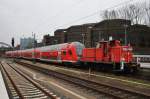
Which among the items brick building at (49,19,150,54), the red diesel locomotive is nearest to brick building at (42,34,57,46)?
brick building at (49,19,150,54)

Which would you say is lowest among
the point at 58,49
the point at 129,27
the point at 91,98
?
the point at 91,98

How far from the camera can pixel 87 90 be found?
1658 cm

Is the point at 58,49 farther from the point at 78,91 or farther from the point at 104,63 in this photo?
the point at 78,91

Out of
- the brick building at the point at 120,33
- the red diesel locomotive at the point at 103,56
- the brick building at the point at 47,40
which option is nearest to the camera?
the red diesel locomotive at the point at 103,56

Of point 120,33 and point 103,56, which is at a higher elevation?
point 120,33

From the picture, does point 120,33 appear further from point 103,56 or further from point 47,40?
point 103,56

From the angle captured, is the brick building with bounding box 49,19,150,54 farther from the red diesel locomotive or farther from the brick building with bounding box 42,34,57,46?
the red diesel locomotive

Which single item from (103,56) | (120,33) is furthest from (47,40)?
(103,56)

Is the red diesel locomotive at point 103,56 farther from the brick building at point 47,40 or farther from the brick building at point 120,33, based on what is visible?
the brick building at point 47,40

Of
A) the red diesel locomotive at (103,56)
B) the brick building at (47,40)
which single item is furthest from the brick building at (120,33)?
the red diesel locomotive at (103,56)

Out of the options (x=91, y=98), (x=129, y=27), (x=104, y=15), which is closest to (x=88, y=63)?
(x=91, y=98)

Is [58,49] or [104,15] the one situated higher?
[104,15]

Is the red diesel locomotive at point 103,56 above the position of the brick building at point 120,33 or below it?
below

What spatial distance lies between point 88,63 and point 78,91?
54.6 ft
